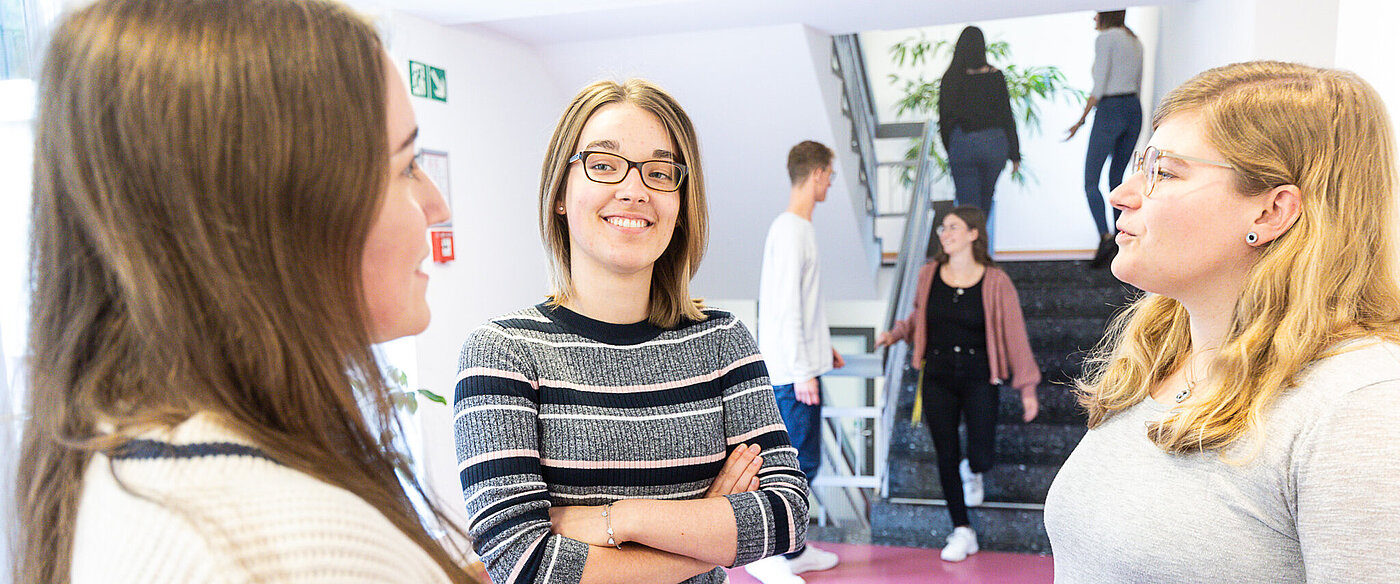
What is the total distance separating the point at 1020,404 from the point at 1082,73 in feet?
13.0

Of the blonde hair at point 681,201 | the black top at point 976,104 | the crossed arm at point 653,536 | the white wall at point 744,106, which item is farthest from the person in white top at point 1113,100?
the crossed arm at point 653,536

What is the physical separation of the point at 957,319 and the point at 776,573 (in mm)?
1535

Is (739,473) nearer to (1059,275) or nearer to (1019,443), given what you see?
(1019,443)

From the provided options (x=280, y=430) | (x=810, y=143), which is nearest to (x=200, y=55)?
(x=280, y=430)

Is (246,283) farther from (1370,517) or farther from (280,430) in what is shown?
(1370,517)

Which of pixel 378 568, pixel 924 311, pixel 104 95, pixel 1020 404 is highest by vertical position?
pixel 104 95

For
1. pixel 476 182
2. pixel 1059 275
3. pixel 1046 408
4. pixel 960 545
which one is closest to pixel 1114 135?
pixel 1059 275

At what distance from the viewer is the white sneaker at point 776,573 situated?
3.88m

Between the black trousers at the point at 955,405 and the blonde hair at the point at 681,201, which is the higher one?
the blonde hair at the point at 681,201

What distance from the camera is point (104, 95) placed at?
1.81 ft

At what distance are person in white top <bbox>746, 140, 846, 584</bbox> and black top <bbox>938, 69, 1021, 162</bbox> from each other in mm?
1613

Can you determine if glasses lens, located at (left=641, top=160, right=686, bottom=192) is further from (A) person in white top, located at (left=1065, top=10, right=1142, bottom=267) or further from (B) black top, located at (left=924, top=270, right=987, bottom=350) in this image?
(A) person in white top, located at (left=1065, top=10, right=1142, bottom=267)

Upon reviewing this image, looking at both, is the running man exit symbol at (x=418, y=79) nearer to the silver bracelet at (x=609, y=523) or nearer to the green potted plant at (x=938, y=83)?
the silver bracelet at (x=609, y=523)

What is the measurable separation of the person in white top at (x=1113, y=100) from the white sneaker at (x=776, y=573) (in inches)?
122
